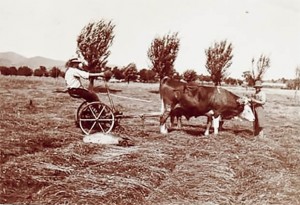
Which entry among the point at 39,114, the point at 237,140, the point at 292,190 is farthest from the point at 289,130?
the point at 39,114

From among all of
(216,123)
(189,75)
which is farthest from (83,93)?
(189,75)

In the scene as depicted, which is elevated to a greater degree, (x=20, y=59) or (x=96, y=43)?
(x=96, y=43)

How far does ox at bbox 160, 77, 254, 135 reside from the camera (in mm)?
5375

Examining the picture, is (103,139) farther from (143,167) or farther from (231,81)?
(231,81)

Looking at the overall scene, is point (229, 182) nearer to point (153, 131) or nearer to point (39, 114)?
point (153, 131)

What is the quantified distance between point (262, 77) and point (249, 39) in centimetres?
361

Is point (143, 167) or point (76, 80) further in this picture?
point (76, 80)

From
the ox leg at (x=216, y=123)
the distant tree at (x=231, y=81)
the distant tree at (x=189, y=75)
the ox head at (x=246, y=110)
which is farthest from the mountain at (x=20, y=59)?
the distant tree at (x=231, y=81)

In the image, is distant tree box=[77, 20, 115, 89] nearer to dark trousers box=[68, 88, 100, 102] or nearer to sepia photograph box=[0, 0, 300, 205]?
sepia photograph box=[0, 0, 300, 205]

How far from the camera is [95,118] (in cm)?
449

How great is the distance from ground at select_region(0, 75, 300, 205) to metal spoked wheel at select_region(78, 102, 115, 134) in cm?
12

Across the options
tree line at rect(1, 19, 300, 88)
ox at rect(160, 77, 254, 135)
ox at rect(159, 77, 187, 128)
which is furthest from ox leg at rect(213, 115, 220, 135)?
tree line at rect(1, 19, 300, 88)

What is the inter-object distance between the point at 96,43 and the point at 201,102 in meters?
2.12

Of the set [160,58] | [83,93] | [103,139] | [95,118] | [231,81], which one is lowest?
[103,139]
